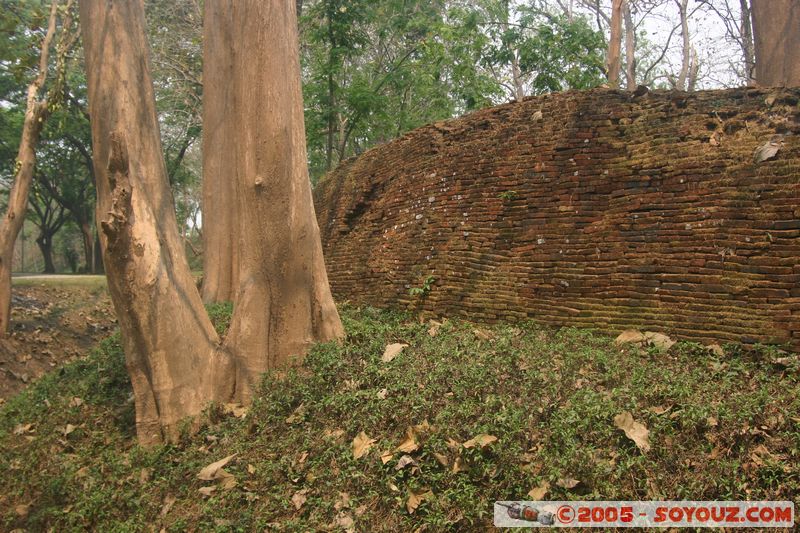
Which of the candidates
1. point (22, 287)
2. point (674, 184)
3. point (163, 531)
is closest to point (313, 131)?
point (22, 287)

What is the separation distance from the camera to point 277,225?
202 inches

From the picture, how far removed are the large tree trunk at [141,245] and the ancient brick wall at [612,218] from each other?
9.20 feet

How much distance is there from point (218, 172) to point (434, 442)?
20.9 feet

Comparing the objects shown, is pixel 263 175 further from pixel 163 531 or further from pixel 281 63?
pixel 163 531

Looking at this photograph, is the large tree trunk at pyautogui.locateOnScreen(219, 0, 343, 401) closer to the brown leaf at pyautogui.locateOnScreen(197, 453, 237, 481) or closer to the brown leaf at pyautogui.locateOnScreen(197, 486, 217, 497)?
the brown leaf at pyautogui.locateOnScreen(197, 453, 237, 481)

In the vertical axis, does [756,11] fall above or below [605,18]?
below

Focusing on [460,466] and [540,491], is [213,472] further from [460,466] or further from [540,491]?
[540,491]

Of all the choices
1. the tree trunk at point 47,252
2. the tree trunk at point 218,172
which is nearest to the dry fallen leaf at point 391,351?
the tree trunk at point 218,172

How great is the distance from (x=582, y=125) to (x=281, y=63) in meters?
3.15

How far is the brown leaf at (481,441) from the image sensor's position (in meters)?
3.34

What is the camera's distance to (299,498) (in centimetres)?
354

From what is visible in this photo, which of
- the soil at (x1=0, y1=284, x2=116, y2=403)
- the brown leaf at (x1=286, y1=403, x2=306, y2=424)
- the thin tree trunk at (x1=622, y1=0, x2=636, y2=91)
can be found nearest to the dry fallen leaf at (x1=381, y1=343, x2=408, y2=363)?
the brown leaf at (x1=286, y1=403, x2=306, y2=424)

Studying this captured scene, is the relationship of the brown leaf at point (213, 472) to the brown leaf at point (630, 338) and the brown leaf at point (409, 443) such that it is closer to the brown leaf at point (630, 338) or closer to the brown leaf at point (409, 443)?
the brown leaf at point (409, 443)

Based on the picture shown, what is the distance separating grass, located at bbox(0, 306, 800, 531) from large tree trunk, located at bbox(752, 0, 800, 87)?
482cm
